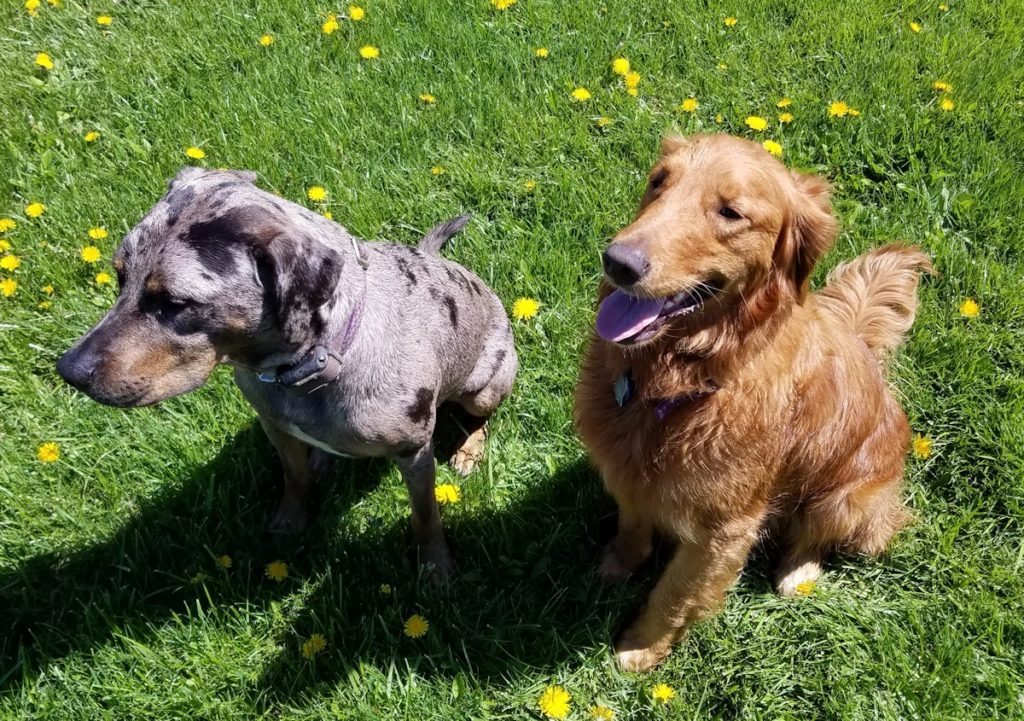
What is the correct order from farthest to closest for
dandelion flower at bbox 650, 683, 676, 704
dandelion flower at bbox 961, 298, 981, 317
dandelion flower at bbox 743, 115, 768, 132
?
dandelion flower at bbox 743, 115, 768, 132 < dandelion flower at bbox 961, 298, 981, 317 < dandelion flower at bbox 650, 683, 676, 704

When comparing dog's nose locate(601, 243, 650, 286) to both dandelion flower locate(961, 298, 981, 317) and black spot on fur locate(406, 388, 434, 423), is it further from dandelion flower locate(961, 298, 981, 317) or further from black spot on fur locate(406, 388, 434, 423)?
dandelion flower locate(961, 298, 981, 317)

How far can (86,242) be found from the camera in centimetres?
411

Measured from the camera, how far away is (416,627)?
2926 mm

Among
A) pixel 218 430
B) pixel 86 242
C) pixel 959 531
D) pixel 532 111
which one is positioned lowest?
pixel 959 531

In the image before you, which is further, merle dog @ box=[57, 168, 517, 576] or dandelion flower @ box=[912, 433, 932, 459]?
dandelion flower @ box=[912, 433, 932, 459]

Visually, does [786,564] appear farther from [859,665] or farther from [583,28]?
[583,28]

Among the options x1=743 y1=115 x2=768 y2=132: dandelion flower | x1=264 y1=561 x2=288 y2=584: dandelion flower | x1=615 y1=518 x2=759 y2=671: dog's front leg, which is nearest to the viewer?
x1=615 y1=518 x2=759 y2=671: dog's front leg

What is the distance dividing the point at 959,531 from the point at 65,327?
4.51 m

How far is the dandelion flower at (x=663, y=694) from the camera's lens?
2852mm

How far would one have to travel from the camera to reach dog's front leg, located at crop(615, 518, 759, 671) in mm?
2691

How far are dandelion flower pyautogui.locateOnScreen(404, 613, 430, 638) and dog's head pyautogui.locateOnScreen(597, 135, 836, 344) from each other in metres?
1.45

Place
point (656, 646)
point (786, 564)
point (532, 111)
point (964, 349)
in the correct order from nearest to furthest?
point (656, 646)
point (786, 564)
point (964, 349)
point (532, 111)

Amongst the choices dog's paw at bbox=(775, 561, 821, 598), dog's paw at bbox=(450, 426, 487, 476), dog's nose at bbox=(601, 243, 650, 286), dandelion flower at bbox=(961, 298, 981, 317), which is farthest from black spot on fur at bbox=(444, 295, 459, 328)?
dandelion flower at bbox=(961, 298, 981, 317)

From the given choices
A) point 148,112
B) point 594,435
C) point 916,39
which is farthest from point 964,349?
point 148,112
